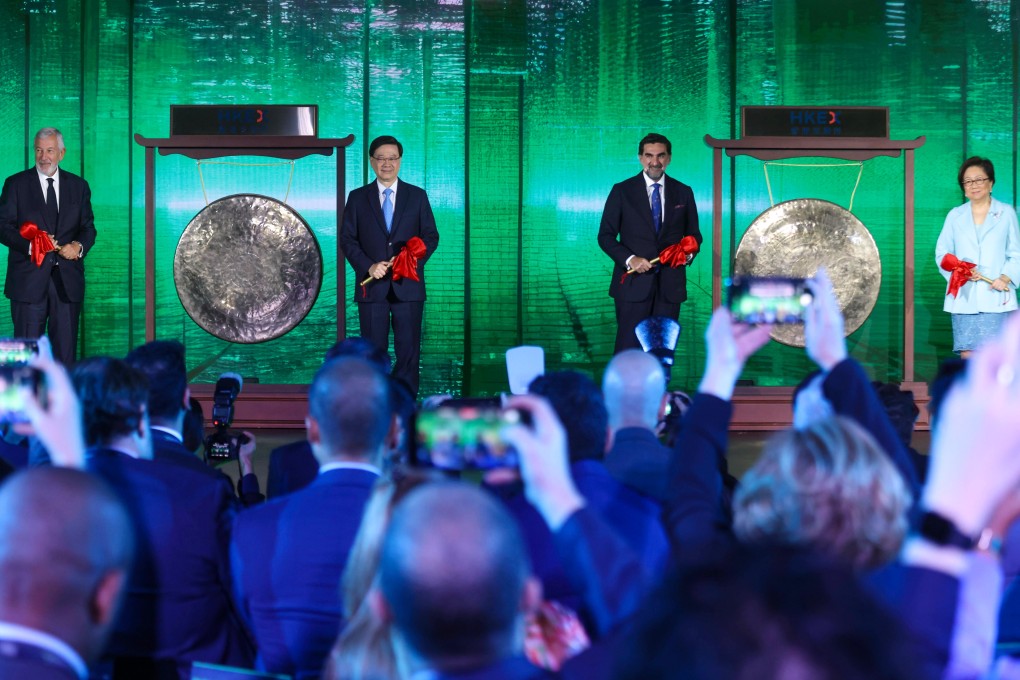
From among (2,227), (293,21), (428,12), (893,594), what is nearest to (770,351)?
(428,12)

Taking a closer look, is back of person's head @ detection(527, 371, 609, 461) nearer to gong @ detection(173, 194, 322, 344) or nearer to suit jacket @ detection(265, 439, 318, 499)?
suit jacket @ detection(265, 439, 318, 499)

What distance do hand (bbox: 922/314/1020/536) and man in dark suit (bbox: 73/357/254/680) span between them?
1295 millimetres

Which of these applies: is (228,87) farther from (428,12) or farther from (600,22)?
(600,22)

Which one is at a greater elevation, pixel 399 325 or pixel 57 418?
pixel 399 325

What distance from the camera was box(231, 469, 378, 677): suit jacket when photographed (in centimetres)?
178

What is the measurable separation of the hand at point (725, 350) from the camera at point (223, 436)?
5.19ft

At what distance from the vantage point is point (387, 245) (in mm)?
5891

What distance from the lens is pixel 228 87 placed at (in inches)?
302

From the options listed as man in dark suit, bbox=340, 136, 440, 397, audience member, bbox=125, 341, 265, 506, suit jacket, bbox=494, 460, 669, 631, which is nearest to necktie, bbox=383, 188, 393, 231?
man in dark suit, bbox=340, 136, 440, 397

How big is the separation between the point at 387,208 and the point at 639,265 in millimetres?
1231

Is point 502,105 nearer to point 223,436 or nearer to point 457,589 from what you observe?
point 223,436

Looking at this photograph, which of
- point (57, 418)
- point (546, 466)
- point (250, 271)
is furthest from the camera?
point (250, 271)

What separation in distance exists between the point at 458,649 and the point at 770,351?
23.3 feet

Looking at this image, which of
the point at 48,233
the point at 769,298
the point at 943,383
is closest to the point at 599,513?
the point at 769,298
